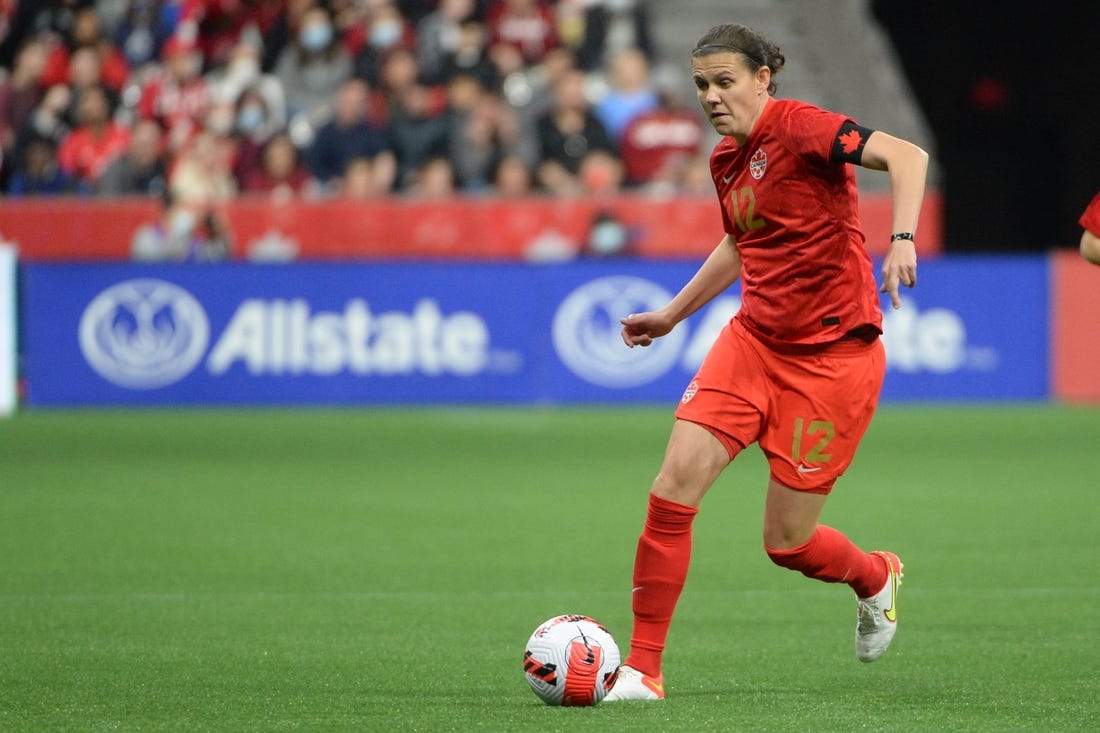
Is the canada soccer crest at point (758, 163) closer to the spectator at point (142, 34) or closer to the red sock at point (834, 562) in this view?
the red sock at point (834, 562)

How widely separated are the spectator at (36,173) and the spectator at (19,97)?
20 cm

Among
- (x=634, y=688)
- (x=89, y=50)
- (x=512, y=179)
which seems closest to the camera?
(x=634, y=688)

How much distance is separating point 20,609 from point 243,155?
39.4ft

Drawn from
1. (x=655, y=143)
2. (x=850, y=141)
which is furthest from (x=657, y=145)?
(x=850, y=141)

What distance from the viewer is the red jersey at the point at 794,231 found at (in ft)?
17.8

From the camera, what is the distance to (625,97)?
18.8 metres

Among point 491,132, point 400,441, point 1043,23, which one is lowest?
point 400,441

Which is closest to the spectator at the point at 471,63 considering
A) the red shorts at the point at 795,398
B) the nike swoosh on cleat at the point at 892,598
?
the nike swoosh on cleat at the point at 892,598

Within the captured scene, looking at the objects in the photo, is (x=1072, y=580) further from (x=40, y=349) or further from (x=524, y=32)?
(x=524, y=32)

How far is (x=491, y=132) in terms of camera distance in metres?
18.2

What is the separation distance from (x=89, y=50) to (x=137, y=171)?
2.16m

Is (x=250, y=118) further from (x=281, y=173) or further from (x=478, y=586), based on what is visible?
(x=478, y=586)

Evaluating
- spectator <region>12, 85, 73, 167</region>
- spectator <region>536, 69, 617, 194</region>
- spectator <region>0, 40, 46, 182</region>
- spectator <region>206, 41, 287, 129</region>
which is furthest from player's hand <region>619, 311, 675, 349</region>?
spectator <region>0, 40, 46, 182</region>

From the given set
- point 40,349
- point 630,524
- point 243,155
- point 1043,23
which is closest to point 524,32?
point 243,155
